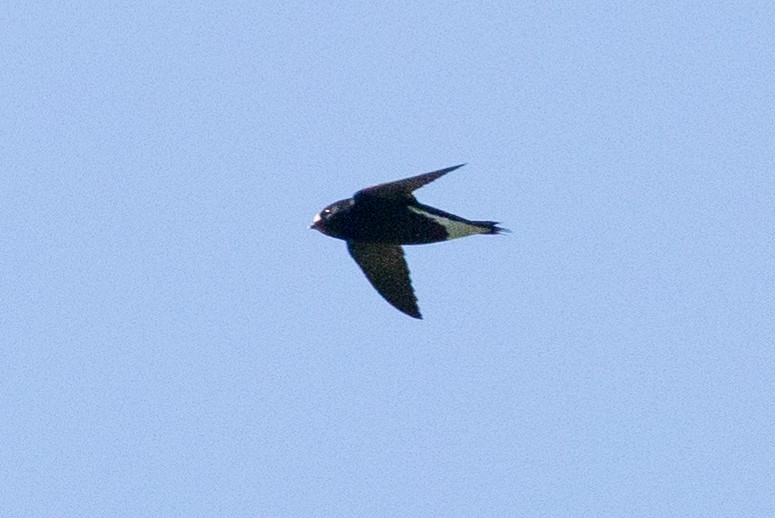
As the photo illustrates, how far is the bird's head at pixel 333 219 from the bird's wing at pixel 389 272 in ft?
3.23

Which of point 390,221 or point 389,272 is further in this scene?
point 389,272

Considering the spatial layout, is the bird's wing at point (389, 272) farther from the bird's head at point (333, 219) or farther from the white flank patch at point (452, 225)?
the white flank patch at point (452, 225)

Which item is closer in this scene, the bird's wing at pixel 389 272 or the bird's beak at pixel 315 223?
the bird's beak at pixel 315 223

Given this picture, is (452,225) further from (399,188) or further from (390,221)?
(399,188)

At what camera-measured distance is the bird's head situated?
53.4 ft

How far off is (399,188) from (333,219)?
31.3 inches

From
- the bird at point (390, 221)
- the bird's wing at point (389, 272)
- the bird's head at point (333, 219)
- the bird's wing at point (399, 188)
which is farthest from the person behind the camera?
the bird's wing at point (389, 272)

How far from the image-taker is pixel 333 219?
16.3 m

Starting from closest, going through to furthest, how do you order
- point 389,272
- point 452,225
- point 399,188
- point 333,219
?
Result: 1. point 399,188
2. point 452,225
3. point 333,219
4. point 389,272

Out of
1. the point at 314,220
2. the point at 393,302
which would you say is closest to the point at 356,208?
the point at 314,220

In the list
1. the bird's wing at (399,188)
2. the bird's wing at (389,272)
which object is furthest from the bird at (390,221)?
the bird's wing at (389,272)

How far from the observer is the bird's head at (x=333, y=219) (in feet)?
53.4

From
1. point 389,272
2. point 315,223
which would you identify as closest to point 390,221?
point 315,223

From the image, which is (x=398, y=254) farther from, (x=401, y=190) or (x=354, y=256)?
(x=401, y=190)
